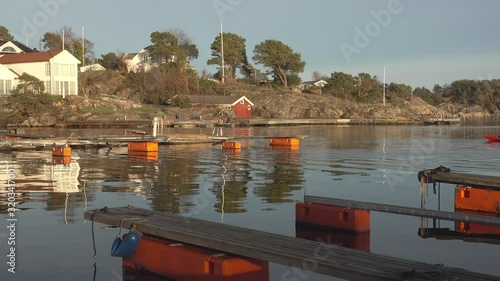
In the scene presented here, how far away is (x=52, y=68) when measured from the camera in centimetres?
8575

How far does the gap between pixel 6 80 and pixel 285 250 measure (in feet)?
274

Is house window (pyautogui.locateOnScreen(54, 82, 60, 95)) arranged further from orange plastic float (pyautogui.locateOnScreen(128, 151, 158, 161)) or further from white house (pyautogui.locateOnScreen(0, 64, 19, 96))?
orange plastic float (pyautogui.locateOnScreen(128, 151, 158, 161))

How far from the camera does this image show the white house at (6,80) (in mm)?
83562

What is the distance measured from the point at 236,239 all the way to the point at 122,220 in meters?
2.69

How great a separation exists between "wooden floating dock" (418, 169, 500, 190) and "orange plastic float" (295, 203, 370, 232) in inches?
171

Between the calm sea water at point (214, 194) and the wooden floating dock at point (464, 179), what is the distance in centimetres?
109

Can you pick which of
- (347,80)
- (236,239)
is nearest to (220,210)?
(236,239)

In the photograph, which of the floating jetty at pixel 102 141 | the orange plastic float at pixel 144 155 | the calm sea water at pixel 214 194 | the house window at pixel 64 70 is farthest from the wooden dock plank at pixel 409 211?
the house window at pixel 64 70

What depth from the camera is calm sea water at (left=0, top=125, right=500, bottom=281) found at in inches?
478

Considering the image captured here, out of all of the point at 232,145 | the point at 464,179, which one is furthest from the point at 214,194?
the point at 232,145

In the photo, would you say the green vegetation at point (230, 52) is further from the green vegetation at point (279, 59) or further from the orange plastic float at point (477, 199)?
the orange plastic float at point (477, 199)

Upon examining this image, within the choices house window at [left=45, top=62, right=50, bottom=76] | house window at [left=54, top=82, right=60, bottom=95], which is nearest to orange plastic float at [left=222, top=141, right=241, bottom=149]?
house window at [left=45, top=62, right=50, bottom=76]

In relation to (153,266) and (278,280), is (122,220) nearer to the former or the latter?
(153,266)

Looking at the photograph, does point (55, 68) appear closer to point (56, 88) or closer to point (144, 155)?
point (56, 88)
